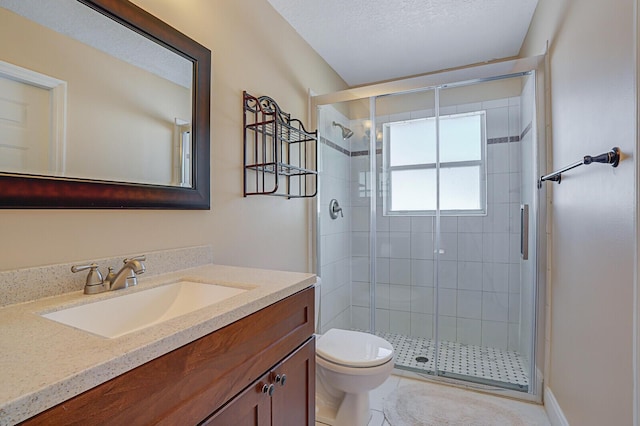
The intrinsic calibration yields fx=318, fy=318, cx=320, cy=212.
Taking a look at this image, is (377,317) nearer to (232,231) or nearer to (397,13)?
(232,231)

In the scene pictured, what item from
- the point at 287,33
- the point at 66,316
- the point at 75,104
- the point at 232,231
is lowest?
the point at 66,316

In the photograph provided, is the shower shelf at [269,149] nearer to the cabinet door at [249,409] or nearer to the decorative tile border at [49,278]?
the decorative tile border at [49,278]

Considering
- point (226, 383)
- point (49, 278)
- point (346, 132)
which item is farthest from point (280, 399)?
point (346, 132)

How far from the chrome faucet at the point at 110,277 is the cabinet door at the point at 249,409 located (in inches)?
20.4

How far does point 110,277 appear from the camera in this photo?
1016 mm

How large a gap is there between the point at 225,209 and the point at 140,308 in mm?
657

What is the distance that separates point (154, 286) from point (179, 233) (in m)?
0.30

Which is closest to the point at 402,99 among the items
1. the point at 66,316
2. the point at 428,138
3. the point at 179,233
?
the point at 428,138

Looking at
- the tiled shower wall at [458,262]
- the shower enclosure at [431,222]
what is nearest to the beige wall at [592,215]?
the shower enclosure at [431,222]

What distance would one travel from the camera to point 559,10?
5.20 ft

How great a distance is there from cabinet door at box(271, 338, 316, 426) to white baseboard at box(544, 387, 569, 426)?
128cm

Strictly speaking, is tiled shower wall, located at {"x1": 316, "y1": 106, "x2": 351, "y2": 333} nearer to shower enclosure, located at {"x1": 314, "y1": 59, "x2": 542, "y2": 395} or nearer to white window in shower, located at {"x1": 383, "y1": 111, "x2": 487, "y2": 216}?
shower enclosure, located at {"x1": 314, "y1": 59, "x2": 542, "y2": 395}

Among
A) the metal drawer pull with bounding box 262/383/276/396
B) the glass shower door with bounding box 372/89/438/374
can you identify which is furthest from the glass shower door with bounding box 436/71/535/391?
the metal drawer pull with bounding box 262/383/276/396

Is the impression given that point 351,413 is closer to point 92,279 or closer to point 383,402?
point 383,402
